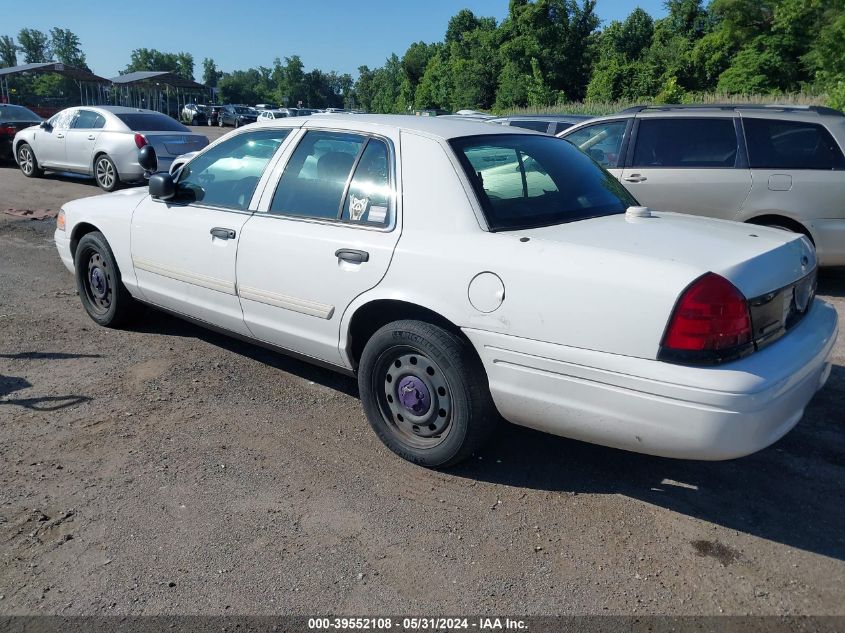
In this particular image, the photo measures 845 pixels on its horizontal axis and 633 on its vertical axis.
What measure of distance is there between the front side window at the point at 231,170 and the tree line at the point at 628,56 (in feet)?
60.3

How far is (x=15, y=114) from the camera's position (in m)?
17.2

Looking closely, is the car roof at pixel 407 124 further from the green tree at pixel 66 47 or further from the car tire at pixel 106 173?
the green tree at pixel 66 47

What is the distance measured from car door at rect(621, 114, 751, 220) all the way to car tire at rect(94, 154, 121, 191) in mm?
8991

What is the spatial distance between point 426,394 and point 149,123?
1134 centimetres

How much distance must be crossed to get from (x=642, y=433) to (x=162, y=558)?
78.0 inches

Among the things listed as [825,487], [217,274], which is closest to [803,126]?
[825,487]

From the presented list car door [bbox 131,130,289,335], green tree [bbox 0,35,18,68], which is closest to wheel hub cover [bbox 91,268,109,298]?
car door [bbox 131,130,289,335]

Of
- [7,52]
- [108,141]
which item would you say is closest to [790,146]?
[108,141]

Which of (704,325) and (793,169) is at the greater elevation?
(793,169)

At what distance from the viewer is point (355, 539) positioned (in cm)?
308

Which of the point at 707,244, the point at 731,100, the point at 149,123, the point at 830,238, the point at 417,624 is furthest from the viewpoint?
the point at 731,100

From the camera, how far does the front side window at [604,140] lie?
7.83 metres

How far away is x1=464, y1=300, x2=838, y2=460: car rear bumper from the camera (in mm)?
2781

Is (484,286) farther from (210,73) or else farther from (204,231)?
(210,73)
